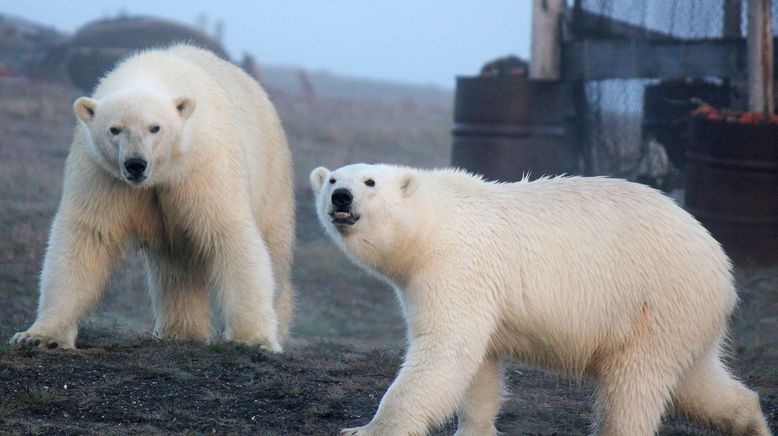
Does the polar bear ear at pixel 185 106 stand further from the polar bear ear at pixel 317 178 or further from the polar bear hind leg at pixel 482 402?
the polar bear hind leg at pixel 482 402

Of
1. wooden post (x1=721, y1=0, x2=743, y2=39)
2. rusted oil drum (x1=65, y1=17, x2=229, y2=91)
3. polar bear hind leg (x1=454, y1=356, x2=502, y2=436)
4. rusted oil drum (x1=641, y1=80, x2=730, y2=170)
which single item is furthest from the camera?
rusted oil drum (x1=65, y1=17, x2=229, y2=91)

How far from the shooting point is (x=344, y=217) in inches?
169

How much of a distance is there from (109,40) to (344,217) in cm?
1770

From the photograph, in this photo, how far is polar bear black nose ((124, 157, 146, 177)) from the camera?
515cm

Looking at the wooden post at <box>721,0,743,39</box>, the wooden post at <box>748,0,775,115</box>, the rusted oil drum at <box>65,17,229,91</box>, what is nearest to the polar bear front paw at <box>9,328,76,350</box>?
the wooden post at <box>748,0,775,115</box>

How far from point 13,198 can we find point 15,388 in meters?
6.91

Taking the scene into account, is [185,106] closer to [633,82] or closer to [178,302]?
[178,302]

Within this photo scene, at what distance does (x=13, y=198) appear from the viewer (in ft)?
36.6

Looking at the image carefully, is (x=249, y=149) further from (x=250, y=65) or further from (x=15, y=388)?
(x=250, y=65)

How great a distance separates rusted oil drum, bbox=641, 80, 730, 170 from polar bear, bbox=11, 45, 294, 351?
455cm

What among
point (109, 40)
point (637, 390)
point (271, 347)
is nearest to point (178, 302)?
point (271, 347)

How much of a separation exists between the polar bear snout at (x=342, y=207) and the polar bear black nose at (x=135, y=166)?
129 cm

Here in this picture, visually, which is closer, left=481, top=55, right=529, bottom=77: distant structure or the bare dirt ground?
the bare dirt ground

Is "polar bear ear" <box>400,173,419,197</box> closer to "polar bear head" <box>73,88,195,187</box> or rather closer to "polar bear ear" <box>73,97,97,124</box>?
"polar bear head" <box>73,88,195,187</box>
